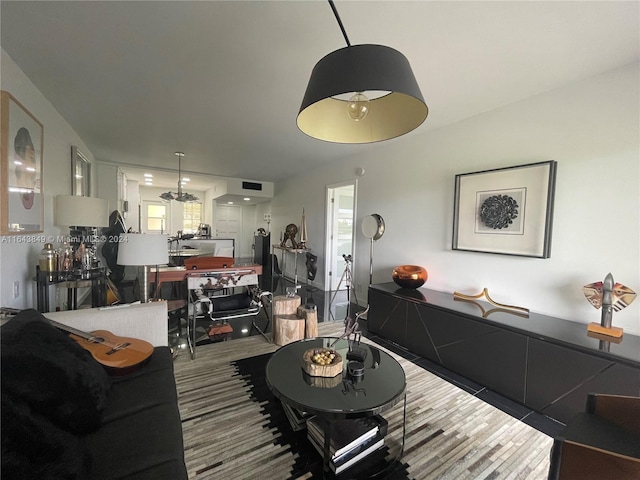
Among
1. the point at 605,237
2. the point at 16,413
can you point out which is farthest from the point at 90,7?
the point at 605,237

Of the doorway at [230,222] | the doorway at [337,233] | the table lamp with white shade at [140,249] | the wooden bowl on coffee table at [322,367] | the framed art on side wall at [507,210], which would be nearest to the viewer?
the wooden bowl on coffee table at [322,367]

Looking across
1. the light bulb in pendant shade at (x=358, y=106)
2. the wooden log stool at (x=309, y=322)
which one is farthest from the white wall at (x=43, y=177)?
the light bulb in pendant shade at (x=358, y=106)

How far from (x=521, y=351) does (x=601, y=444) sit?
960mm

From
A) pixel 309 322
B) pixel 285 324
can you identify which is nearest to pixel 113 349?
pixel 285 324

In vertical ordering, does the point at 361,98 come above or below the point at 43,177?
above

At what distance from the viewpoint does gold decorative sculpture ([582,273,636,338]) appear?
1907 mm

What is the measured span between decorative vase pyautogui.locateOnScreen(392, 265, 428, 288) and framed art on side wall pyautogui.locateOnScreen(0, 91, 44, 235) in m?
3.50

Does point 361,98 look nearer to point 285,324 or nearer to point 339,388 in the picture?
point 339,388

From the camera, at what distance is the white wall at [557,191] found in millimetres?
2025

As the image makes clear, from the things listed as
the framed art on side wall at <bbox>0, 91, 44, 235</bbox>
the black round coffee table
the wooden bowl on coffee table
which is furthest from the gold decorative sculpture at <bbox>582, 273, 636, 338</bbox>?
the framed art on side wall at <bbox>0, 91, 44, 235</bbox>

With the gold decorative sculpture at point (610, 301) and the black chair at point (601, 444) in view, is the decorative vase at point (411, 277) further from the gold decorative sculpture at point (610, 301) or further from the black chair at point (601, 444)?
the black chair at point (601, 444)

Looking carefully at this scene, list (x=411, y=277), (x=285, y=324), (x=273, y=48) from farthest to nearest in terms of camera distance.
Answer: (x=411, y=277), (x=285, y=324), (x=273, y=48)

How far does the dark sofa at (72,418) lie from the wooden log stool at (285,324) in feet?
4.88

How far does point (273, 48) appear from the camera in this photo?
74.6 inches
